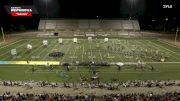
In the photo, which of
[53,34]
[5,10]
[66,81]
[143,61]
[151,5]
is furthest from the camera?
[151,5]

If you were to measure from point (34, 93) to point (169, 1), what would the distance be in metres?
68.9

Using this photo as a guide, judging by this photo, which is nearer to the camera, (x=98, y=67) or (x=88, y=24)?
(x=98, y=67)

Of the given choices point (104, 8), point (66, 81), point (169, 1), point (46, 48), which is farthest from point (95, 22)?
point (66, 81)

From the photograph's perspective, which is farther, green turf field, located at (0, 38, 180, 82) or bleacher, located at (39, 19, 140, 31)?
bleacher, located at (39, 19, 140, 31)

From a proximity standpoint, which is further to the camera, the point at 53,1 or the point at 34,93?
the point at 53,1

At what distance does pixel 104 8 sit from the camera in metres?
87.6

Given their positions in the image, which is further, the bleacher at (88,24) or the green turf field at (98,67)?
the bleacher at (88,24)

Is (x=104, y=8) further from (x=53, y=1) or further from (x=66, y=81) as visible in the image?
(x=66, y=81)

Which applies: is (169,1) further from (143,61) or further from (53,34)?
(143,61)

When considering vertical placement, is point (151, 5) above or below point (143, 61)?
above

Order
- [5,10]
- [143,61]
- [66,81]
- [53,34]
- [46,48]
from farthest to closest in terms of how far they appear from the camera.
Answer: [5,10], [53,34], [46,48], [143,61], [66,81]

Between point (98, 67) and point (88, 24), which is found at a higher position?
point (88, 24)

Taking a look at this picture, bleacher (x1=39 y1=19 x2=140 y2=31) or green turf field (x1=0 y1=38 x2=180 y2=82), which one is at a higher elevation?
bleacher (x1=39 y1=19 x2=140 y2=31)

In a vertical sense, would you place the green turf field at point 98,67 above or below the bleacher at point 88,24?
below
